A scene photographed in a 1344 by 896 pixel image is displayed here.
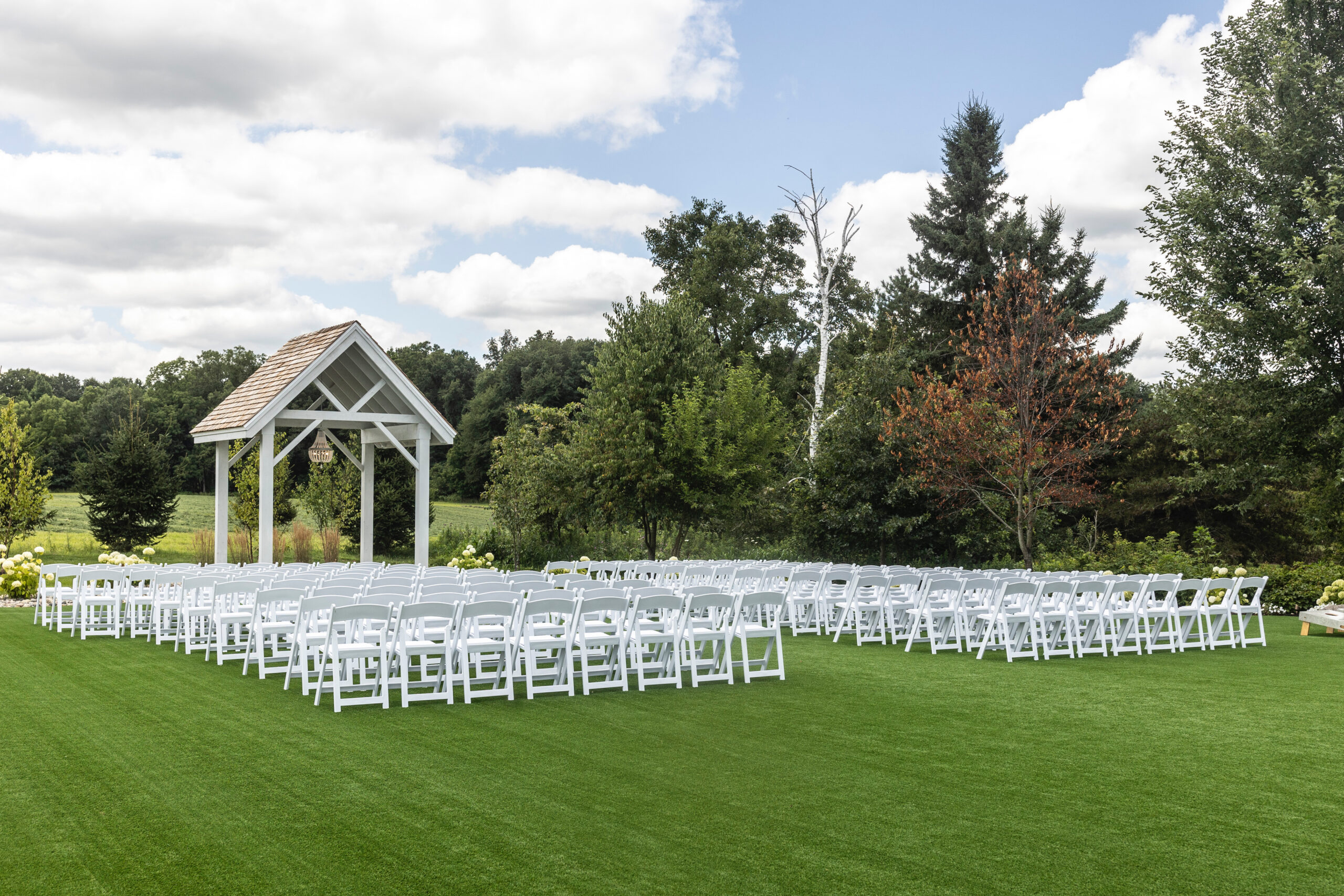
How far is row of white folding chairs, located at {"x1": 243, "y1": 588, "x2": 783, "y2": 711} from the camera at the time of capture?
7484mm

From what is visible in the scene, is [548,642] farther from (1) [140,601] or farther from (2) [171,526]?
(2) [171,526]

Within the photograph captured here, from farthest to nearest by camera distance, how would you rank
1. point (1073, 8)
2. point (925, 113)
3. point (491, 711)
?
point (925, 113), point (1073, 8), point (491, 711)

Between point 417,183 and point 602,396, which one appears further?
point 417,183

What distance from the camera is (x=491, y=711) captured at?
7266mm

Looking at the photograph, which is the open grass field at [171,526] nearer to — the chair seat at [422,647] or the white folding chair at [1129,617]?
the white folding chair at [1129,617]

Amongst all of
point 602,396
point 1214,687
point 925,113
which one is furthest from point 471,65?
point 925,113

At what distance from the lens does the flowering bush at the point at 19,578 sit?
16.4m

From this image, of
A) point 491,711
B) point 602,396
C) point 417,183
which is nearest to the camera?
point 491,711

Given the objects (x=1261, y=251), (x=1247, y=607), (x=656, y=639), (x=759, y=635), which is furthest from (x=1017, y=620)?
(x=1261, y=251)

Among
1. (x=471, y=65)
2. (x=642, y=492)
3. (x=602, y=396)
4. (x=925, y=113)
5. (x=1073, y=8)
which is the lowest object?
(x=642, y=492)

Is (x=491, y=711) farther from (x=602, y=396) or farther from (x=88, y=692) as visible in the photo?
(x=602, y=396)

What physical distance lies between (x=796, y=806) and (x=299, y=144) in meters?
17.7

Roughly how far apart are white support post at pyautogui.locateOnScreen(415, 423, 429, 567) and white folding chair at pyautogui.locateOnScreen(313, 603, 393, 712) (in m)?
8.16

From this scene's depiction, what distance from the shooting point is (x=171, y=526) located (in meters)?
39.2
